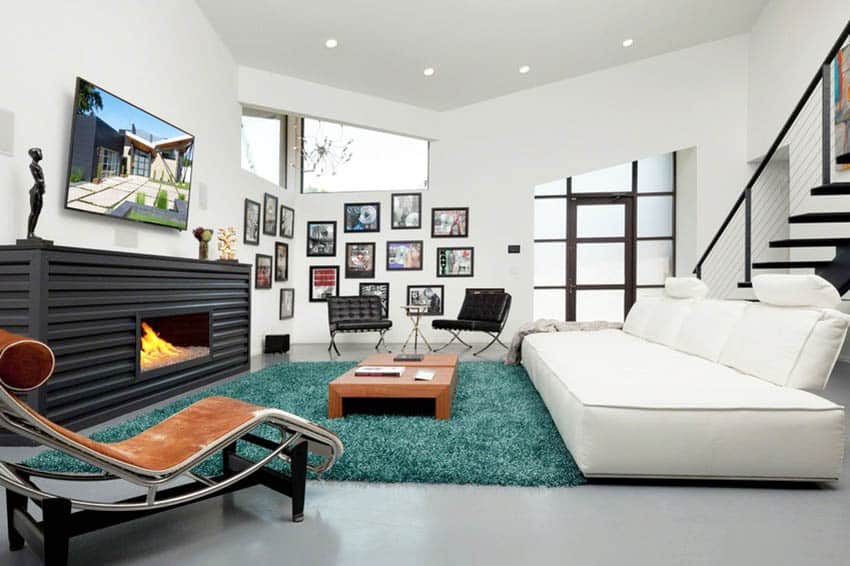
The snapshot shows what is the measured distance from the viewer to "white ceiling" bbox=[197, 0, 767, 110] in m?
5.47

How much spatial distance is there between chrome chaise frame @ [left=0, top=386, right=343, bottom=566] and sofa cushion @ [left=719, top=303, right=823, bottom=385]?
2201 millimetres

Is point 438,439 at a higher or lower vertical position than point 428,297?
lower

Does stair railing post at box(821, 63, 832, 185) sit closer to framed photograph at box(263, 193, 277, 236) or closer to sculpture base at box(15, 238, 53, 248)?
sculpture base at box(15, 238, 53, 248)

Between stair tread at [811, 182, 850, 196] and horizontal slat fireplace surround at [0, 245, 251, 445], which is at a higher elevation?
stair tread at [811, 182, 850, 196]

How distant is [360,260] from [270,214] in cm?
165

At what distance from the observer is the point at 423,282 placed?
8000 millimetres

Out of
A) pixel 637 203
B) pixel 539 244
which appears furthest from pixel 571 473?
pixel 637 203

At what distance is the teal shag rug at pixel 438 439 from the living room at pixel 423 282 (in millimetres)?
27

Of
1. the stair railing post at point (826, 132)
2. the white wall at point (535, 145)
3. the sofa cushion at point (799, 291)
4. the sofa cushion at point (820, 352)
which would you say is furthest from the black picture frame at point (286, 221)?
the sofa cushion at point (820, 352)

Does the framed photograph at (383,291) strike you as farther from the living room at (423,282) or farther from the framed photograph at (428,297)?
the framed photograph at (428,297)

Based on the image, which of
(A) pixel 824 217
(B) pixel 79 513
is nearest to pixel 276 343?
(B) pixel 79 513

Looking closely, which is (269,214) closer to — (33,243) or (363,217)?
(363,217)

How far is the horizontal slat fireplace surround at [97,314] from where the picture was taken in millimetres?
2744

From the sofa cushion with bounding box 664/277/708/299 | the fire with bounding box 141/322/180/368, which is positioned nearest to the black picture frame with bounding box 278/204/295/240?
the fire with bounding box 141/322/180/368
